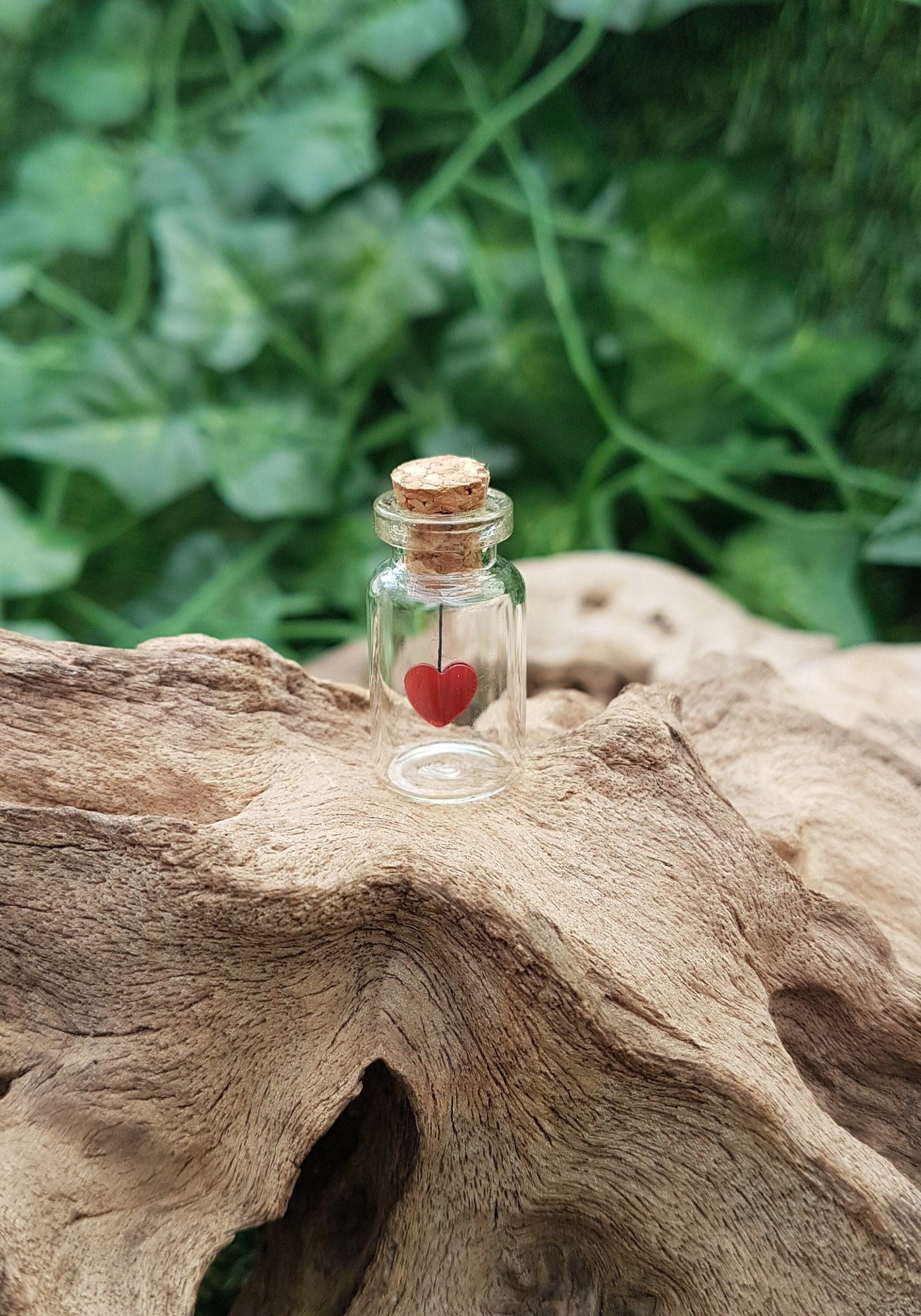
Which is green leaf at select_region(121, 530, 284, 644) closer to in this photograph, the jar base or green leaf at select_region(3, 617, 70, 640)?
green leaf at select_region(3, 617, 70, 640)

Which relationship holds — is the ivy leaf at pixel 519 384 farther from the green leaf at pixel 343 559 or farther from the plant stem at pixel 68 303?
the plant stem at pixel 68 303

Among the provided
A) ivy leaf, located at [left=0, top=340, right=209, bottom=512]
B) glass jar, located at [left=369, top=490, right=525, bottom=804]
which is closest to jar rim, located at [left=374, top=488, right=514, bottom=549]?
glass jar, located at [left=369, top=490, right=525, bottom=804]

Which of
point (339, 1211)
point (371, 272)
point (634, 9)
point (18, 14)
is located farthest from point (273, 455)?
point (339, 1211)

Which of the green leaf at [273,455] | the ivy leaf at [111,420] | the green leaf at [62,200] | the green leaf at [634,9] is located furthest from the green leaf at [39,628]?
the green leaf at [634,9]

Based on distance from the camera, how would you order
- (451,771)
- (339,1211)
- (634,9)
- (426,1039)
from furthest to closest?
(634,9) < (451,771) < (339,1211) < (426,1039)

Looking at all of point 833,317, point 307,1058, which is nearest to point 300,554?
point 833,317

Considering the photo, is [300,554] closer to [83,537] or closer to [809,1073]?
[83,537]

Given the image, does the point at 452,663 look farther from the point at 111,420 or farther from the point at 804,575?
the point at 804,575

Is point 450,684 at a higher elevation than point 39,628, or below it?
below
